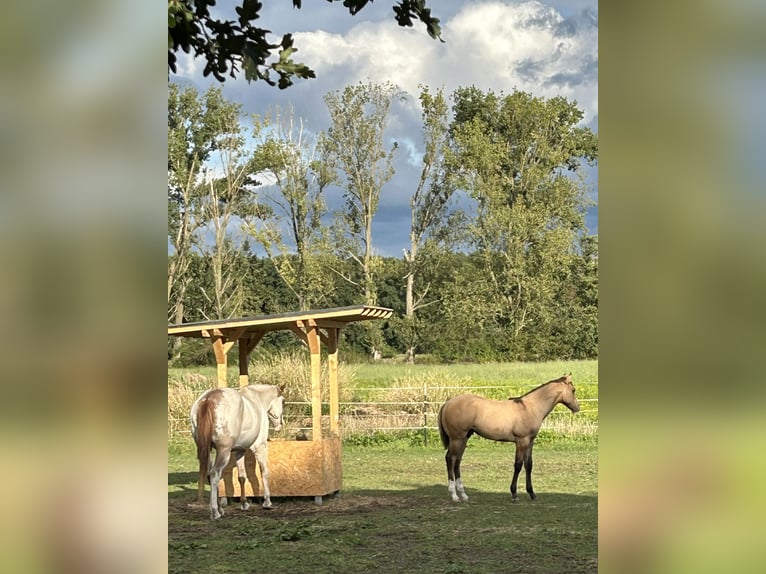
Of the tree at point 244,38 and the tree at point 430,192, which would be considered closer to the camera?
the tree at point 244,38

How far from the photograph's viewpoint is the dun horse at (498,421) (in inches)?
351

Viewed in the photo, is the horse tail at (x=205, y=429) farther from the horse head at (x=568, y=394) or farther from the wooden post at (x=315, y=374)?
the horse head at (x=568, y=394)

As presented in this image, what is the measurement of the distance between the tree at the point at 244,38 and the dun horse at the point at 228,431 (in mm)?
5131

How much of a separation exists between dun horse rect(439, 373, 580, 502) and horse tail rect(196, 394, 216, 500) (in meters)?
2.49

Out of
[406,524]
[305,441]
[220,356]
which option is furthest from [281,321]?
[406,524]

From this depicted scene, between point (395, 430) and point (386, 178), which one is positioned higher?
point (386, 178)

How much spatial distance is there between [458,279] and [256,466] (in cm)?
1476

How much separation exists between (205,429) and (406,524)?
7.08ft

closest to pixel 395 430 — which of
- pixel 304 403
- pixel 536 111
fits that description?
pixel 304 403

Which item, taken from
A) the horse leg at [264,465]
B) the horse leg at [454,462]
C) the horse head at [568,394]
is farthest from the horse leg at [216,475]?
the horse head at [568,394]
